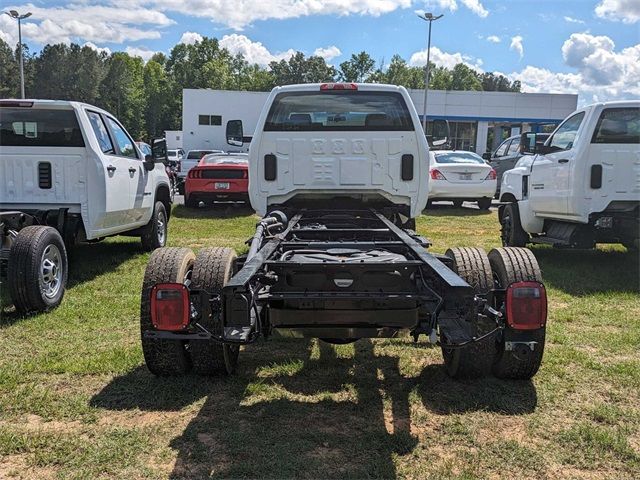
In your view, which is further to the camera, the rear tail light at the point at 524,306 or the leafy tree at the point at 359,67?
the leafy tree at the point at 359,67

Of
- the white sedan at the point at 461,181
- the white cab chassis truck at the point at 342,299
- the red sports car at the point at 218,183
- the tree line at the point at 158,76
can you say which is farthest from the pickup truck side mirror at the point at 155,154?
the tree line at the point at 158,76

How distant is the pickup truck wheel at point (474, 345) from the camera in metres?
3.56

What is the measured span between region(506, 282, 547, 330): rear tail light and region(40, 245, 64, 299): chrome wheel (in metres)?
4.06

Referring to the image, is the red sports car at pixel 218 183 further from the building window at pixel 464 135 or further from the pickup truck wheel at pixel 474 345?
the building window at pixel 464 135

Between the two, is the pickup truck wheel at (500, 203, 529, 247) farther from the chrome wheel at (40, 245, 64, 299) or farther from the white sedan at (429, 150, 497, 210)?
the chrome wheel at (40, 245, 64, 299)

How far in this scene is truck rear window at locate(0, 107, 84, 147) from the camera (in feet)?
20.6

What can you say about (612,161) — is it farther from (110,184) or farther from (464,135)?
(464,135)

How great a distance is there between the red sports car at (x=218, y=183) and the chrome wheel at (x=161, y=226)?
13.6 ft

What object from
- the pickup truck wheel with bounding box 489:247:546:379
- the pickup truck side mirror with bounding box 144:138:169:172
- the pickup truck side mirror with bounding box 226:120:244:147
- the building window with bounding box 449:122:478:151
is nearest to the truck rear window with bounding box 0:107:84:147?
the pickup truck side mirror with bounding box 226:120:244:147

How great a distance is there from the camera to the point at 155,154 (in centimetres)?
819

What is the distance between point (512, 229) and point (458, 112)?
3622cm

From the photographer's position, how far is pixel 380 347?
14.7 feet

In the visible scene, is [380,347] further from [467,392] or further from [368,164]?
[368,164]

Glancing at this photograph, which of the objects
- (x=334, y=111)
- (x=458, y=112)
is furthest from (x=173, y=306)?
(x=458, y=112)
